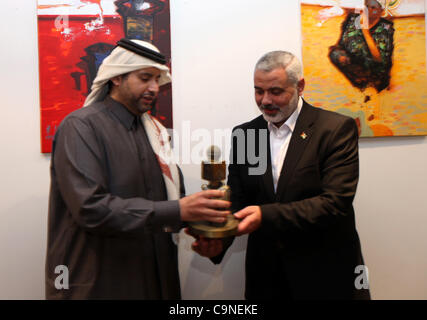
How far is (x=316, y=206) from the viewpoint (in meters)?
1.51

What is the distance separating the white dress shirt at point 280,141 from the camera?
68.4 inches

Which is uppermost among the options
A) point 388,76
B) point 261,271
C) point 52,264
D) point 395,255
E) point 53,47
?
point 53,47

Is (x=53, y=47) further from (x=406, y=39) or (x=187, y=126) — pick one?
(x=406, y=39)

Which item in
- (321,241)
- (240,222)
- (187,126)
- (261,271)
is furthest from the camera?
(187,126)

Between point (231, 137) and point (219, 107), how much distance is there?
261mm

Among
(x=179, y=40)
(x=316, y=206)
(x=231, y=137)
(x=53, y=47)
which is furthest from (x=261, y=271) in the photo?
(x=53, y=47)

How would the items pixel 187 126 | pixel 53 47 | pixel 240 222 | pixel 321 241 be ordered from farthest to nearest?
pixel 187 126 → pixel 53 47 → pixel 321 241 → pixel 240 222

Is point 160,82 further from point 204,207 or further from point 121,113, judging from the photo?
point 204,207

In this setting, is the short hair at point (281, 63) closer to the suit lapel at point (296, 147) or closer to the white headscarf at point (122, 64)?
the suit lapel at point (296, 147)

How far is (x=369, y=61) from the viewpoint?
229 cm

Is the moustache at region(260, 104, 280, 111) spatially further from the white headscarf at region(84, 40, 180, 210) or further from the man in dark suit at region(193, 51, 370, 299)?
the white headscarf at region(84, 40, 180, 210)

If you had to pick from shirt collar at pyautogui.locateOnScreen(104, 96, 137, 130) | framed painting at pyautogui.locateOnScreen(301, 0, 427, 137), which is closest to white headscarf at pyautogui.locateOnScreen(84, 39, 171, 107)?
shirt collar at pyautogui.locateOnScreen(104, 96, 137, 130)

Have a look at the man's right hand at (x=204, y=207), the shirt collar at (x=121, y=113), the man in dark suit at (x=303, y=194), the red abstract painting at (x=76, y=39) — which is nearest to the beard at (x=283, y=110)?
the man in dark suit at (x=303, y=194)

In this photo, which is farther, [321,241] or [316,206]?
[321,241]
